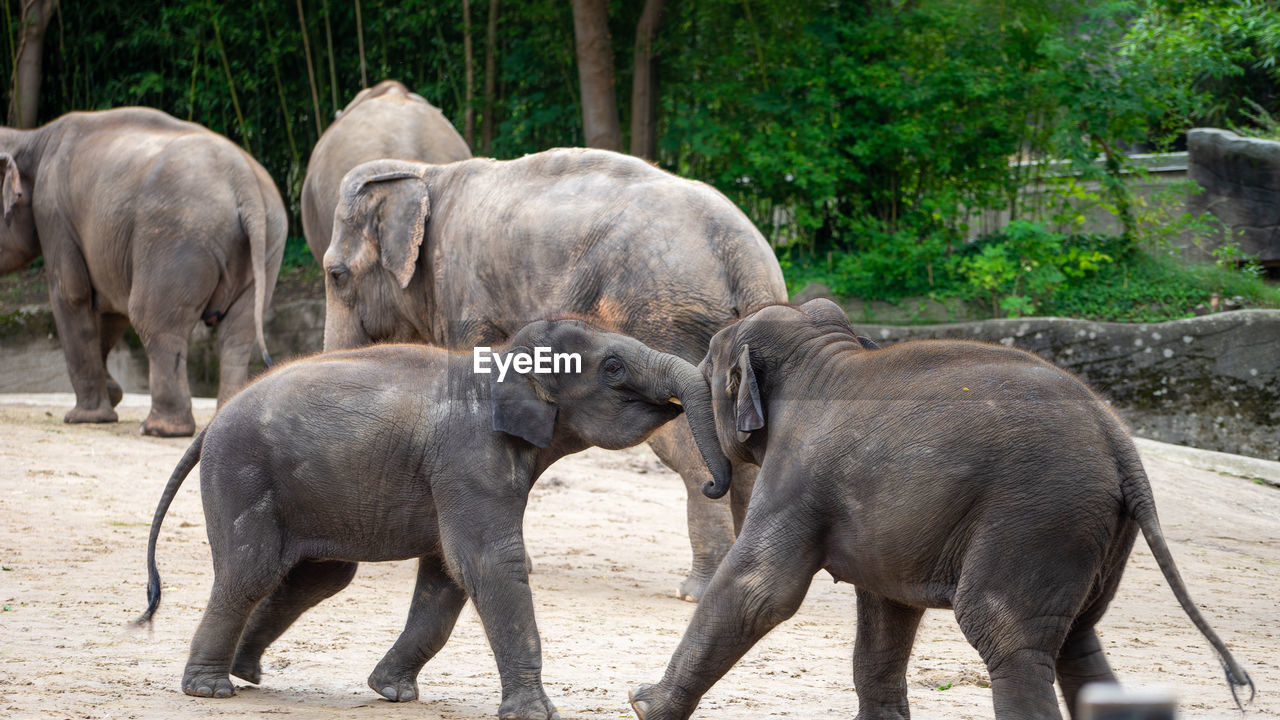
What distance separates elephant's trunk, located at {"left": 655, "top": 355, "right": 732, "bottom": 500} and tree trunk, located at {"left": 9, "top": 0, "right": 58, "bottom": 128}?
1225cm

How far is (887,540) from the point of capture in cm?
363

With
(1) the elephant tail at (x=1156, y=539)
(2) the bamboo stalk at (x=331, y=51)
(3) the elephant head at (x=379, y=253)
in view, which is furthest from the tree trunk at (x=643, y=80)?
(1) the elephant tail at (x=1156, y=539)

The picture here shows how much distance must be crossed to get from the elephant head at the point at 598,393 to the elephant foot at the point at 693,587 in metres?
1.88

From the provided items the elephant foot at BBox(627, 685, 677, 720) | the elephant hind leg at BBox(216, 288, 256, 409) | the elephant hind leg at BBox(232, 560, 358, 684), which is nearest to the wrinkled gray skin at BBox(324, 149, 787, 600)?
the elephant hind leg at BBox(232, 560, 358, 684)

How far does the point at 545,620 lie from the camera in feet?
18.4

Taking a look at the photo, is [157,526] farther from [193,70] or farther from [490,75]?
[193,70]

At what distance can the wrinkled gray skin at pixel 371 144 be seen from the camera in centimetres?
949

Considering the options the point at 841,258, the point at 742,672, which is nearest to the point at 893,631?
the point at 742,672

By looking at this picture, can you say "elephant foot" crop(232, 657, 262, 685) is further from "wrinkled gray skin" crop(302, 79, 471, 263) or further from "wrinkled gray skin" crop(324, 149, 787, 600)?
"wrinkled gray skin" crop(302, 79, 471, 263)

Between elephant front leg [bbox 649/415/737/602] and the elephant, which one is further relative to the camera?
the elephant

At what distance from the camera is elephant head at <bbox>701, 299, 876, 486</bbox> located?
161 inches

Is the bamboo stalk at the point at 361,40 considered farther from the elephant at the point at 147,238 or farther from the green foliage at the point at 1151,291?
the green foliage at the point at 1151,291

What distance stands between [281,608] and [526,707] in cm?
97

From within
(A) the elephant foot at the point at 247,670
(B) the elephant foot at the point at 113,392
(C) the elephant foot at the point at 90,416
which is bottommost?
(B) the elephant foot at the point at 113,392
